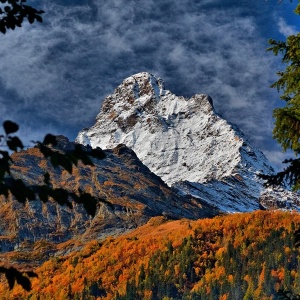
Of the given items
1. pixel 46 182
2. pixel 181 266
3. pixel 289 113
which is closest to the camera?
pixel 46 182

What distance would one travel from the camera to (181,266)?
6742 inches

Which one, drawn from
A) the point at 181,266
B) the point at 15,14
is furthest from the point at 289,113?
the point at 181,266

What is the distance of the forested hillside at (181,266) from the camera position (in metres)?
160

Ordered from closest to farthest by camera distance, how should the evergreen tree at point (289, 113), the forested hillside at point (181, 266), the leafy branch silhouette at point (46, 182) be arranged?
the leafy branch silhouette at point (46, 182)
the evergreen tree at point (289, 113)
the forested hillside at point (181, 266)

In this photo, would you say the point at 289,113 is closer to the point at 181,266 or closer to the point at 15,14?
the point at 15,14

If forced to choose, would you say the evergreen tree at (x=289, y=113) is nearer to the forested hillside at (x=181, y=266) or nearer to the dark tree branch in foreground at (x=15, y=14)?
the dark tree branch in foreground at (x=15, y=14)

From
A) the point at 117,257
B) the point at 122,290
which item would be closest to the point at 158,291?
the point at 122,290

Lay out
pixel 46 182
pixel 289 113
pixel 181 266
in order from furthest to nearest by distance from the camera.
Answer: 1. pixel 181 266
2. pixel 289 113
3. pixel 46 182

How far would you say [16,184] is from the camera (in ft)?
17.2

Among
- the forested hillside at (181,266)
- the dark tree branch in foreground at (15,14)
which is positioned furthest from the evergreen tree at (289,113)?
the forested hillside at (181,266)

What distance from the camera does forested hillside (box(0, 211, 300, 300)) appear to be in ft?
524

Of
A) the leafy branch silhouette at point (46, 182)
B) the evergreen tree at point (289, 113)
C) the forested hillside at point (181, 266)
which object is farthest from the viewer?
the forested hillside at point (181, 266)

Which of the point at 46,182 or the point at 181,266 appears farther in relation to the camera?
the point at 181,266

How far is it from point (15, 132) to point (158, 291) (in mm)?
162044
